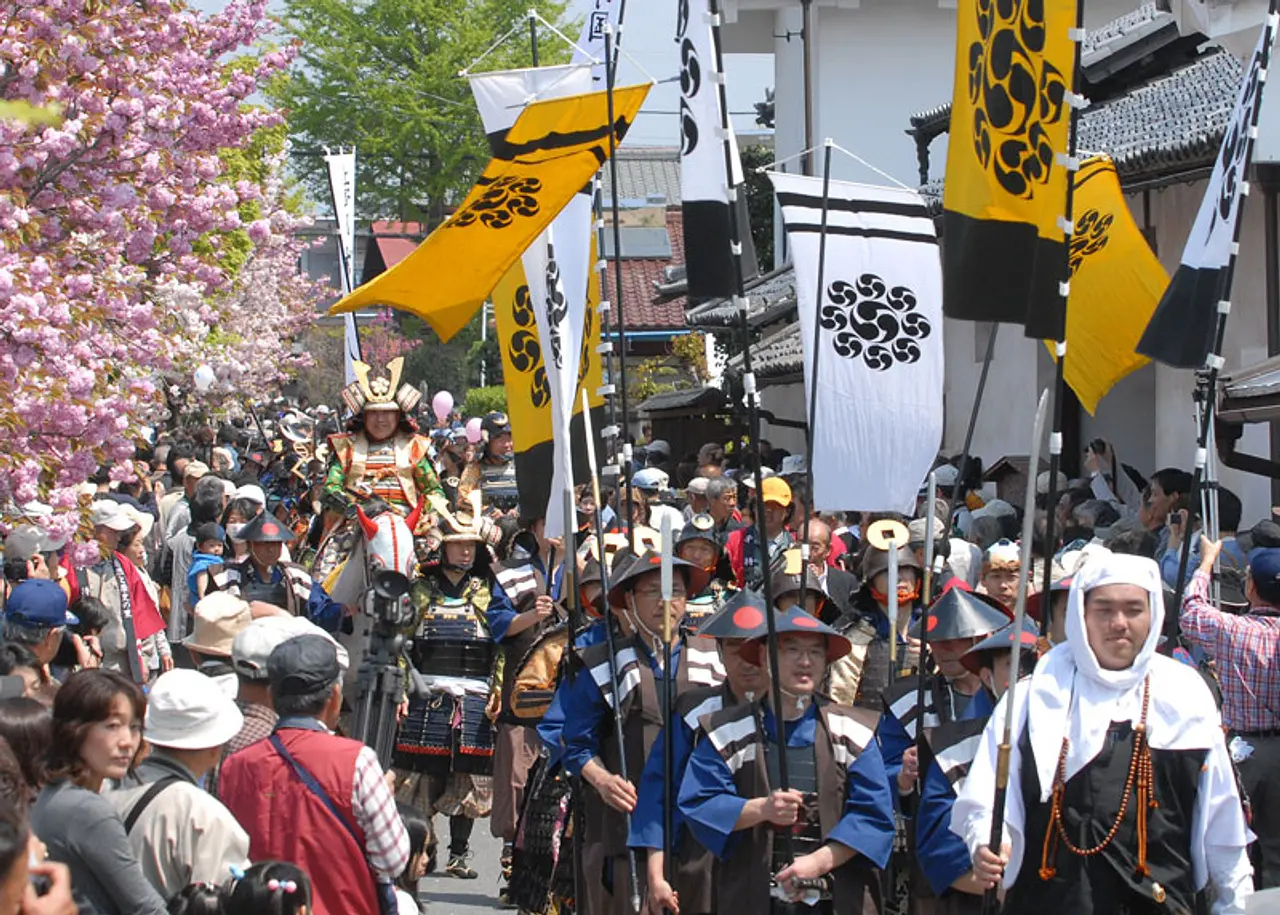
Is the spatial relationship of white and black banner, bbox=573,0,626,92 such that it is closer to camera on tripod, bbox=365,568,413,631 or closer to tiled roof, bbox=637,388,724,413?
camera on tripod, bbox=365,568,413,631

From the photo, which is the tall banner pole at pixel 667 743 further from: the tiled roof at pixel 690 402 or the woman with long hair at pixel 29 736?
the tiled roof at pixel 690 402

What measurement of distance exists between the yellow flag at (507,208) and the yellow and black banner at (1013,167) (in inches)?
91.9

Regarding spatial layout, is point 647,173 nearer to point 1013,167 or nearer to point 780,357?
point 780,357

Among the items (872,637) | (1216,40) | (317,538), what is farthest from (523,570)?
(1216,40)

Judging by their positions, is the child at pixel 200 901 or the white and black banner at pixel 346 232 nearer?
the child at pixel 200 901

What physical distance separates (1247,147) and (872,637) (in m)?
2.68

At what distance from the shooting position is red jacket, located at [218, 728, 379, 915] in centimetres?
524

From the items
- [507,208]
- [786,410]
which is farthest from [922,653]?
[786,410]

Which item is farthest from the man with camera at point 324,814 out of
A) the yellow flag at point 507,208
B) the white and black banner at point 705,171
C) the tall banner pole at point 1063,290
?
the yellow flag at point 507,208

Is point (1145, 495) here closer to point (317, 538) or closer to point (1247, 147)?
point (1247, 147)

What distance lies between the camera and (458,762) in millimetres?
10438

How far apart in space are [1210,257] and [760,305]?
675 inches

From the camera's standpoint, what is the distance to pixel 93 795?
4773 millimetres

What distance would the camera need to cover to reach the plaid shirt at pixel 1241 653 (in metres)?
6.97
